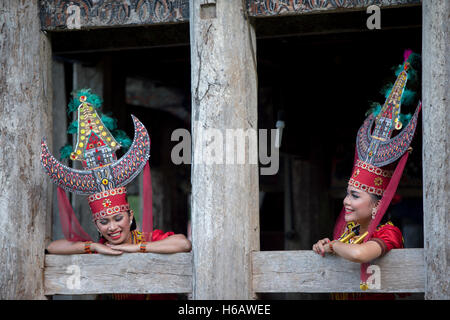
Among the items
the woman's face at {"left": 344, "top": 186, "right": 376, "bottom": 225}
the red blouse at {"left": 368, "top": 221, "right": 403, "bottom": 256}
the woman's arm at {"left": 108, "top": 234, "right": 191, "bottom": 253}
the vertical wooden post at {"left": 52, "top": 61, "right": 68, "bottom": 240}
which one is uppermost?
the vertical wooden post at {"left": 52, "top": 61, "right": 68, "bottom": 240}

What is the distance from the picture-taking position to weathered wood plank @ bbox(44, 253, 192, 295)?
4.27 meters

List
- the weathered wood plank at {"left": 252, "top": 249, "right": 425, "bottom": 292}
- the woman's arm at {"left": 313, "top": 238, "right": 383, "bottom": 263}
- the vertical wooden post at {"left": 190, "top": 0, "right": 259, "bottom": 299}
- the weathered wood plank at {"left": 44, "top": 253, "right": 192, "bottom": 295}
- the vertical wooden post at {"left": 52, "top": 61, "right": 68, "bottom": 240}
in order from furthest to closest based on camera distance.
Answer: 1. the vertical wooden post at {"left": 52, "top": 61, "right": 68, "bottom": 240}
2. the weathered wood plank at {"left": 44, "top": 253, "right": 192, "bottom": 295}
3. the vertical wooden post at {"left": 190, "top": 0, "right": 259, "bottom": 299}
4. the weathered wood plank at {"left": 252, "top": 249, "right": 425, "bottom": 292}
5. the woman's arm at {"left": 313, "top": 238, "right": 383, "bottom": 263}

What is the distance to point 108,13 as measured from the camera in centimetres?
448

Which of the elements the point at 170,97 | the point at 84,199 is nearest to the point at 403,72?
the point at 84,199

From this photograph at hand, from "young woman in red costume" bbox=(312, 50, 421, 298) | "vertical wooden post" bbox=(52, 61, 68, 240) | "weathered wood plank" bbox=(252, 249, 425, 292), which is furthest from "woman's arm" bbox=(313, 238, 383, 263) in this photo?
"vertical wooden post" bbox=(52, 61, 68, 240)

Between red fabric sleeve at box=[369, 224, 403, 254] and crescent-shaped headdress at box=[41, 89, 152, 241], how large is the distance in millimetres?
1301

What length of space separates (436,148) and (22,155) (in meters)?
2.36

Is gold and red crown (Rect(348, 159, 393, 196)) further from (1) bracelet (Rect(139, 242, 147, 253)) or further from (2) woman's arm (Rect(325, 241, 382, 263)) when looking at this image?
(1) bracelet (Rect(139, 242, 147, 253))

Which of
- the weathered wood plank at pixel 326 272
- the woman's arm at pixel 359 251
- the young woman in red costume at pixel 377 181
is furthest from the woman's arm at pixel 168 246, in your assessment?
the woman's arm at pixel 359 251

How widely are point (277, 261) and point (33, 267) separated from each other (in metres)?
1.44
